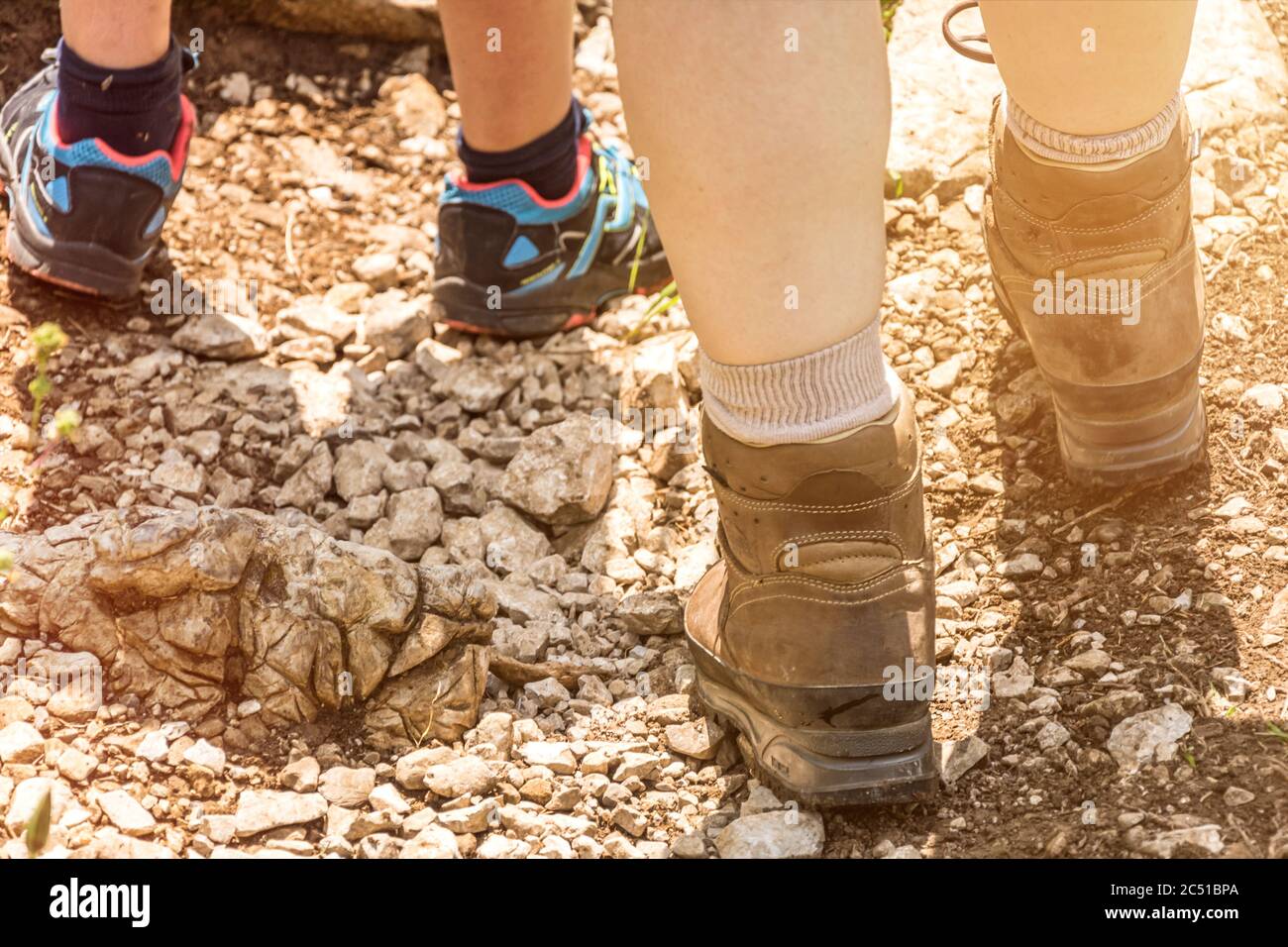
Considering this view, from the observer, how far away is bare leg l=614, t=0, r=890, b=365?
1.29m

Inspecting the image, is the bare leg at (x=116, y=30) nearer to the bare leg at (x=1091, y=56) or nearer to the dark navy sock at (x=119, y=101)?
the dark navy sock at (x=119, y=101)

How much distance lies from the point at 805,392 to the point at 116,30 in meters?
1.67

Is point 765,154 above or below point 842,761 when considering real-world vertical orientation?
above

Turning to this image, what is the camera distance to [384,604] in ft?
5.86

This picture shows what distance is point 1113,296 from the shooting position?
1.92 meters

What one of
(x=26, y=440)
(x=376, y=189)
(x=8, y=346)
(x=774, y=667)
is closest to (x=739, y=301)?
(x=774, y=667)

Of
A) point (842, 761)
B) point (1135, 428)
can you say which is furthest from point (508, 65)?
point (842, 761)

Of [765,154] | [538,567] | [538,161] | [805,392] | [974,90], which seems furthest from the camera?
[974,90]

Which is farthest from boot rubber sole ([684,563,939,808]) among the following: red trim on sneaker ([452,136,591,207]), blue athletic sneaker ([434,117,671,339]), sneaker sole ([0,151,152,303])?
sneaker sole ([0,151,152,303])

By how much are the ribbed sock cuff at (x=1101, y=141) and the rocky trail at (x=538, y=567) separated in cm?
54

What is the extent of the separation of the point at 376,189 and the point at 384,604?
1616 millimetres

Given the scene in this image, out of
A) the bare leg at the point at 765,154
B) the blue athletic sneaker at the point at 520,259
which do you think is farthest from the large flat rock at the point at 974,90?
the bare leg at the point at 765,154

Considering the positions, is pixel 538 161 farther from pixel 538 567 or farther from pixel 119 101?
pixel 538 567

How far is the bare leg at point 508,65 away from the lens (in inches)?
97.3
